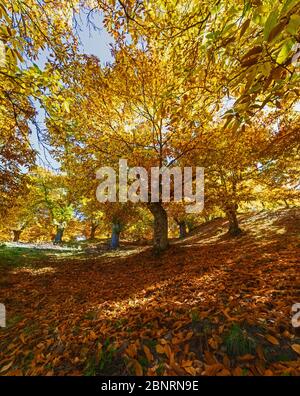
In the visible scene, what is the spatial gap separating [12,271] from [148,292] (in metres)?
6.63

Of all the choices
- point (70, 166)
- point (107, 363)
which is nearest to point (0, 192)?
point (70, 166)

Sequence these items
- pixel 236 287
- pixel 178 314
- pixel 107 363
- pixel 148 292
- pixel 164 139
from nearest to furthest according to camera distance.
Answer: pixel 107 363
pixel 178 314
pixel 236 287
pixel 148 292
pixel 164 139

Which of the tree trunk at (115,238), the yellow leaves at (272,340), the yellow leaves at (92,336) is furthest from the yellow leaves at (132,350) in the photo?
the tree trunk at (115,238)

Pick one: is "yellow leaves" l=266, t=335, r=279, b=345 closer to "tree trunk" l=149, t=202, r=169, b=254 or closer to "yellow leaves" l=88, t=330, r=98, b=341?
"yellow leaves" l=88, t=330, r=98, b=341

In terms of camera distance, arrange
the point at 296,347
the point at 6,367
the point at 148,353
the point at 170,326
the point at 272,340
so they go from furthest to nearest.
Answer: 1. the point at 170,326
2. the point at 6,367
3. the point at 148,353
4. the point at 272,340
5. the point at 296,347

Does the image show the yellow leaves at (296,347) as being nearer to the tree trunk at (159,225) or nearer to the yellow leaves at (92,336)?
the yellow leaves at (92,336)

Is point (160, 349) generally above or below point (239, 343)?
below

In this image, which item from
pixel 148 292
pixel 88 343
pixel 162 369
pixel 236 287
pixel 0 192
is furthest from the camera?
pixel 0 192

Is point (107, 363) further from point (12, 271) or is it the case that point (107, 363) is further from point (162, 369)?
point (12, 271)

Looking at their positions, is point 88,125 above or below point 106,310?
above

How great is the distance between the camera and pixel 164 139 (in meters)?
9.32

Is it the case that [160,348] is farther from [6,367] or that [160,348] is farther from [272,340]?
[6,367]

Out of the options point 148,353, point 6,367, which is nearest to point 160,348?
point 148,353

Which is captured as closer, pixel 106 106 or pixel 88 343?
pixel 88 343
